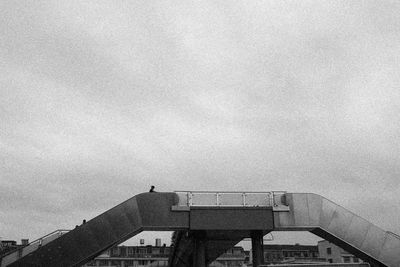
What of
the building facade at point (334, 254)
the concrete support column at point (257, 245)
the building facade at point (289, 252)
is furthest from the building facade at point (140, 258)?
the concrete support column at point (257, 245)

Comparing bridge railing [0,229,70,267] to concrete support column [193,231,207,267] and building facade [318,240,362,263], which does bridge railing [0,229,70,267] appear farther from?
building facade [318,240,362,263]

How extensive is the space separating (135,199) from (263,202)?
8872 millimetres

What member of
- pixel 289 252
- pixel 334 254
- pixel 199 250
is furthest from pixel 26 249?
pixel 289 252

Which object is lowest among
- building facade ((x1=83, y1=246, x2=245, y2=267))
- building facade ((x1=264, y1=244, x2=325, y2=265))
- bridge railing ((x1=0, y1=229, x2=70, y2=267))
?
bridge railing ((x1=0, y1=229, x2=70, y2=267))

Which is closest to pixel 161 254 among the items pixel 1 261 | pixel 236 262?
pixel 236 262

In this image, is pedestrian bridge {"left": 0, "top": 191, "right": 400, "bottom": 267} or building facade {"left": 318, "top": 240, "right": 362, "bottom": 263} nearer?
pedestrian bridge {"left": 0, "top": 191, "right": 400, "bottom": 267}

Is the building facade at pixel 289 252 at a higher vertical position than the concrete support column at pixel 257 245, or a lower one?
higher

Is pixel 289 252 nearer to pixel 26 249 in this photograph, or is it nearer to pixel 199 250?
pixel 199 250

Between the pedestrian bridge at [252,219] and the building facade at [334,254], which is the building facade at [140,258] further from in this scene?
the pedestrian bridge at [252,219]

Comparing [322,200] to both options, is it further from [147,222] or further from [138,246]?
[138,246]

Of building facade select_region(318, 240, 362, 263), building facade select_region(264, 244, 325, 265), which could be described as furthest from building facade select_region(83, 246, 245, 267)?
building facade select_region(318, 240, 362, 263)

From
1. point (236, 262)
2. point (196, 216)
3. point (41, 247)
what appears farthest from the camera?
point (236, 262)

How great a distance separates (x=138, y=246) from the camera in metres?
100

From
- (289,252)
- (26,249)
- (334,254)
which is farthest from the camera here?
(289,252)
